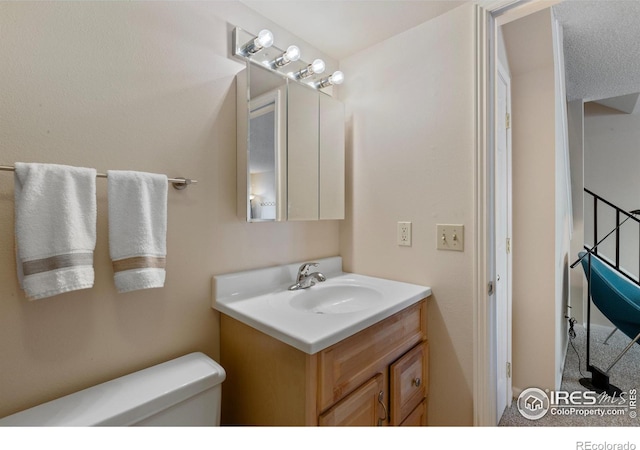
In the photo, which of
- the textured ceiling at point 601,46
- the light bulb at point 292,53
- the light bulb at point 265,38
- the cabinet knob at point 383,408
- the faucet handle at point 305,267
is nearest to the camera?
the cabinet knob at point 383,408

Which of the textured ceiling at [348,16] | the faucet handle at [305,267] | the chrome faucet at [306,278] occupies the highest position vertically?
the textured ceiling at [348,16]

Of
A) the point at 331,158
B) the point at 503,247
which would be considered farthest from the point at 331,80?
the point at 503,247

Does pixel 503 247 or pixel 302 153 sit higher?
pixel 302 153

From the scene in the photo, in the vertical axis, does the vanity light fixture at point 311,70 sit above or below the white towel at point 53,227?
above

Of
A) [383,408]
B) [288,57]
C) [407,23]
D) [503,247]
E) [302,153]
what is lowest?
[383,408]

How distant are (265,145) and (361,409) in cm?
111

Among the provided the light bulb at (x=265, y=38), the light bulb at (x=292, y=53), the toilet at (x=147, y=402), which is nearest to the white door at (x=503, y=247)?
the light bulb at (x=292, y=53)

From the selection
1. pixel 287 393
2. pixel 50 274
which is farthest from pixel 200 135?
pixel 287 393

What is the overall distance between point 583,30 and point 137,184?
8.30ft

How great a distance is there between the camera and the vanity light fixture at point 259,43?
3.93ft

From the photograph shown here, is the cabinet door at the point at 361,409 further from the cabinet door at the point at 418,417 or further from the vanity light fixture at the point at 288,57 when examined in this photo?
the vanity light fixture at the point at 288,57

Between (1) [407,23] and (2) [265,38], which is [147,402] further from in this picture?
(1) [407,23]

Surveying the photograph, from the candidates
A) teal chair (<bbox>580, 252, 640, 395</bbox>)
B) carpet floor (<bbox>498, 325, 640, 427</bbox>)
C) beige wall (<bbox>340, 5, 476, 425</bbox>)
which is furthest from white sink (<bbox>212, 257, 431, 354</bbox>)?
teal chair (<bbox>580, 252, 640, 395</bbox>)

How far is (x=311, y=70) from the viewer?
142 centimetres
